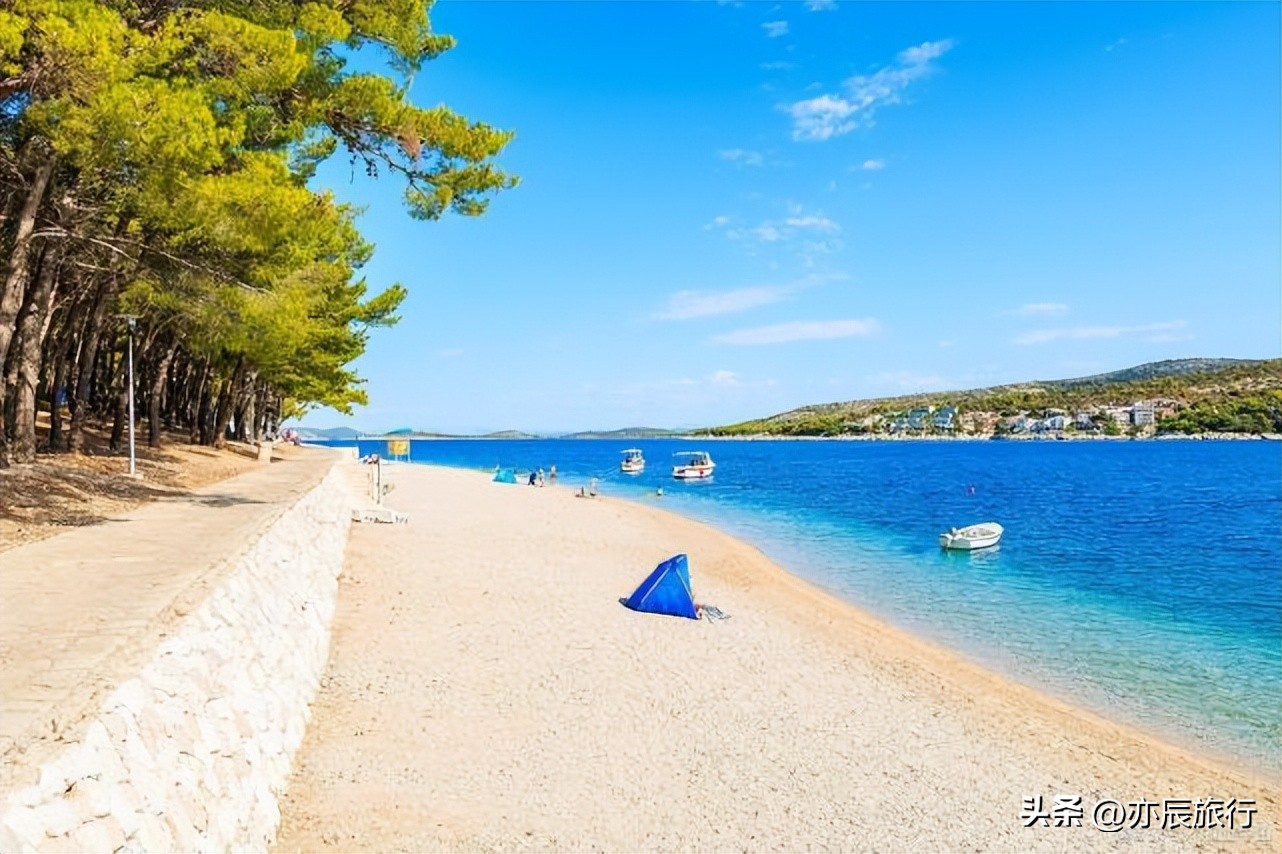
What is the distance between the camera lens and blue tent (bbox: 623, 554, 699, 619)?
46.6ft

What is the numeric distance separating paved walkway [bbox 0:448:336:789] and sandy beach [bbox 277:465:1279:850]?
6.34 ft

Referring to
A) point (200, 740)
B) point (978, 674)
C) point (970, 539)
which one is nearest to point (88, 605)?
point (200, 740)

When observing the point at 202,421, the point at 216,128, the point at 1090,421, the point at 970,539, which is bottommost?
the point at 970,539

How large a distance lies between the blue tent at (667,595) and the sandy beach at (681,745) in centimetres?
35

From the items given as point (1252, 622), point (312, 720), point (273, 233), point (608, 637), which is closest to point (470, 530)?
point (608, 637)

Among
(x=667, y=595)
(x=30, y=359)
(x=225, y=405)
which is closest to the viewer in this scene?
(x=667, y=595)

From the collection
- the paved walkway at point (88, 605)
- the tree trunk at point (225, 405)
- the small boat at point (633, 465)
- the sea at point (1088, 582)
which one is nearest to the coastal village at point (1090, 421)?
the sea at point (1088, 582)

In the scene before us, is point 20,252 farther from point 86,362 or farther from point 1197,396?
point 1197,396

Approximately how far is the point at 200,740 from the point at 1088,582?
913 inches

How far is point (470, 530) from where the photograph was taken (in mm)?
21594

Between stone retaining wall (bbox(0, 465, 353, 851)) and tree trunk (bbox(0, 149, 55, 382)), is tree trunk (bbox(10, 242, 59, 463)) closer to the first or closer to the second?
tree trunk (bbox(0, 149, 55, 382))

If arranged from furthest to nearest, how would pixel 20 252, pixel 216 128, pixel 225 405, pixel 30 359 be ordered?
1. pixel 225 405
2. pixel 30 359
3. pixel 20 252
4. pixel 216 128

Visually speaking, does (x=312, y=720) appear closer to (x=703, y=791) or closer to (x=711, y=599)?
(x=703, y=791)

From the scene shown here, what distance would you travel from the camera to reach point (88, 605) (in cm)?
668
